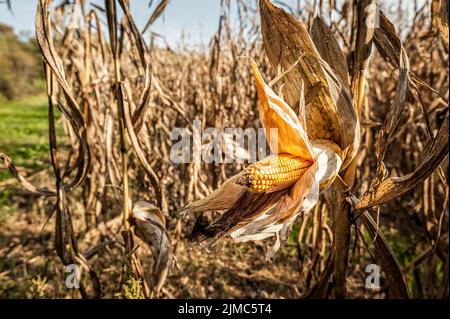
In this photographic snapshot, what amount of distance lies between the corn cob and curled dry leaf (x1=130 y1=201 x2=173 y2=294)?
440 millimetres

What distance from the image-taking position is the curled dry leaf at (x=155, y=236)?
944 millimetres

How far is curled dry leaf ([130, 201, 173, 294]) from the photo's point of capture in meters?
0.94

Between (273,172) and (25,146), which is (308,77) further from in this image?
(25,146)

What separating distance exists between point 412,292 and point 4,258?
6.90 ft

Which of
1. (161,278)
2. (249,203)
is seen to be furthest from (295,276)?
(249,203)

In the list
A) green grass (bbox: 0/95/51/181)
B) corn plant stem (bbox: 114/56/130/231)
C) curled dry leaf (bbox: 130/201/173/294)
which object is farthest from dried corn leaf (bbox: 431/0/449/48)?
green grass (bbox: 0/95/51/181)

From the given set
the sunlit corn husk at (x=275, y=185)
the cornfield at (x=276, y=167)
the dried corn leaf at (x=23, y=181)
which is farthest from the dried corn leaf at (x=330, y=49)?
the dried corn leaf at (x=23, y=181)

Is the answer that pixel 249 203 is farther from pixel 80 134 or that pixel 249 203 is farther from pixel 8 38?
pixel 8 38

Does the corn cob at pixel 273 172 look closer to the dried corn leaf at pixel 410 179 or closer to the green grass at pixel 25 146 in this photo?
the dried corn leaf at pixel 410 179

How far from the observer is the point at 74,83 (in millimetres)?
1845

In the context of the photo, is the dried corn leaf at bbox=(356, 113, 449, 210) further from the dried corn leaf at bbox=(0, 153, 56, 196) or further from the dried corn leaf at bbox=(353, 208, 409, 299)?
the dried corn leaf at bbox=(0, 153, 56, 196)

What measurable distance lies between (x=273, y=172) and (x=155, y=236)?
491mm

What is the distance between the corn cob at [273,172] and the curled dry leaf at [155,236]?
440mm

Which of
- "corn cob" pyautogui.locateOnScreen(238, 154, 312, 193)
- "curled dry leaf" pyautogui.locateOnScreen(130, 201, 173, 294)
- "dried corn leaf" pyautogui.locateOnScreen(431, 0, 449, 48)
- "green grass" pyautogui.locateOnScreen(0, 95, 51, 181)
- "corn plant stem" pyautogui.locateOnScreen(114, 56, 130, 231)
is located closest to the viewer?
"corn cob" pyautogui.locateOnScreen(238, 154, 312, 193)
